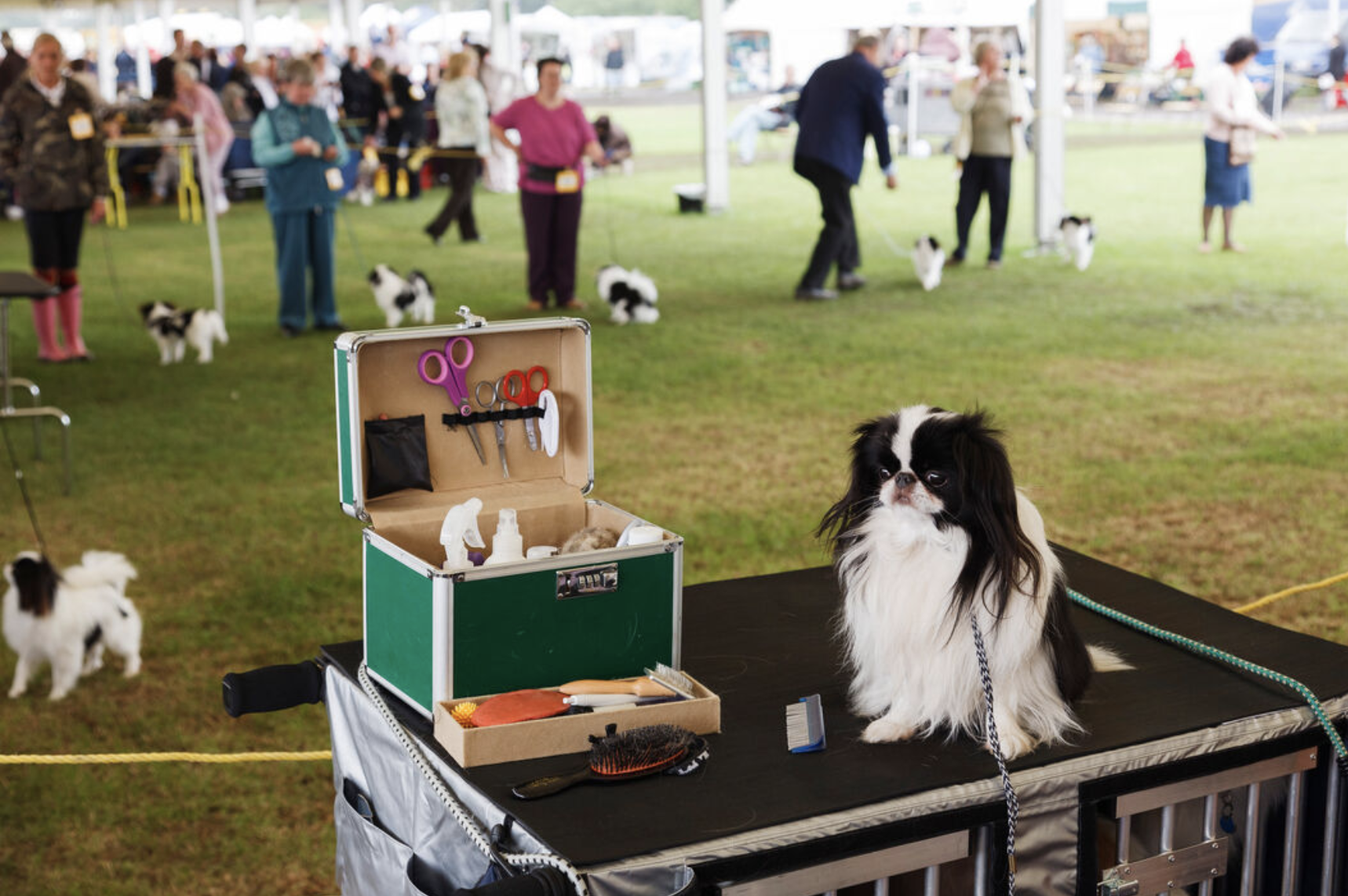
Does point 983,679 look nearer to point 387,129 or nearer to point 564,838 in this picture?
point 564,838

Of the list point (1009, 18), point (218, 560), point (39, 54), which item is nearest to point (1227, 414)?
point (218, 560)

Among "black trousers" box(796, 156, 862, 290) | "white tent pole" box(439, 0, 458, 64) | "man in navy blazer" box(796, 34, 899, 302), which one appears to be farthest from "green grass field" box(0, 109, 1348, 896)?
"white tent pole" box(439, 0, 458, 64)

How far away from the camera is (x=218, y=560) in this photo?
A: 4.98 meters

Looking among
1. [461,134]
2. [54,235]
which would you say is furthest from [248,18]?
[54,235]

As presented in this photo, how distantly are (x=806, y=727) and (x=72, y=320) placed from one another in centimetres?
755

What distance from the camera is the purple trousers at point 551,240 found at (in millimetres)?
9461

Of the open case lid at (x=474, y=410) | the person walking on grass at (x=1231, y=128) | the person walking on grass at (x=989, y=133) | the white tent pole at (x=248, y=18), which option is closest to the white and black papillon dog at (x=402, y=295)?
the person walking on grass at (x=989, y=133)

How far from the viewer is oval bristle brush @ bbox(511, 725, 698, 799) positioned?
1.68 metres

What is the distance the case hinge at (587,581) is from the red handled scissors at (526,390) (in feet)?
1.53

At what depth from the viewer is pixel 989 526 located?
1.68 m

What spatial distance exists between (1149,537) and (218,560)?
3.27 m

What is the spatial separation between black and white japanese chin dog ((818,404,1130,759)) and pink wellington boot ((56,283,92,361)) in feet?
24.0

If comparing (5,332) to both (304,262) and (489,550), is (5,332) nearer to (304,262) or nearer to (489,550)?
(304,262)

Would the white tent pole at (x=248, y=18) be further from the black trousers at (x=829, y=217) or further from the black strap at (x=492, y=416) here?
the black strap at (x=492, y=416)
